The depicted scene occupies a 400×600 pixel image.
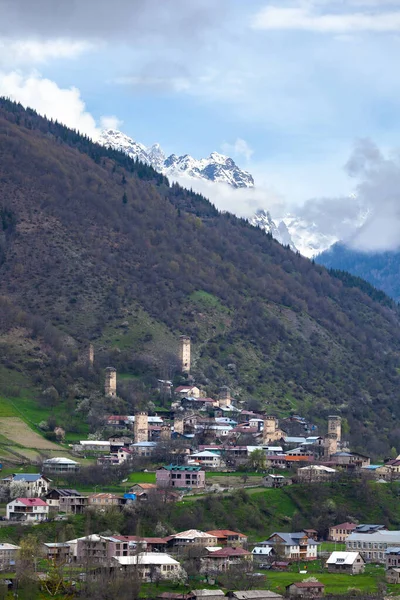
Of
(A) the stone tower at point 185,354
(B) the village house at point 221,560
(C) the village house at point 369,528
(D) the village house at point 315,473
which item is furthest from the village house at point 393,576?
(A) the stone tower at point 185,354

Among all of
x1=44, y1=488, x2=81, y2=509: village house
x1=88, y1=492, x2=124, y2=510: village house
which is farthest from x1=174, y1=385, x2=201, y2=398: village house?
x1=88, y1=492, x2=124, y2=510: village house

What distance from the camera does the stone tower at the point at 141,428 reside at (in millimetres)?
139250

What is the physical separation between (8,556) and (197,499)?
2282 centimetres

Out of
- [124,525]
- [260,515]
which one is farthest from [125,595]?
[260,515]

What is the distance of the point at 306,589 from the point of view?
293 feet

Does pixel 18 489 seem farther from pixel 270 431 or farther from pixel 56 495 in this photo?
pixel 270 431

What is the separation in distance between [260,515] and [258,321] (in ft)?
262

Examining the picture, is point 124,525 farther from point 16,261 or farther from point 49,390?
point 16,261

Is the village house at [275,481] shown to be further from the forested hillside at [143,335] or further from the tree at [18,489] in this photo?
the forested hillside at [143,335]

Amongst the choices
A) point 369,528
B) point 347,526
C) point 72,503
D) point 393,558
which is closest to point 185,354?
point 347,526

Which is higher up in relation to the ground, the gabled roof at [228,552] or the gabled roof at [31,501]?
the gabled roof at [31,501]

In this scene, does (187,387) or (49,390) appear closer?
(49,390)

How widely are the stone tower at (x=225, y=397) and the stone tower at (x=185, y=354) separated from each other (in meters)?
7.57

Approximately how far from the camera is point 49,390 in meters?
149
